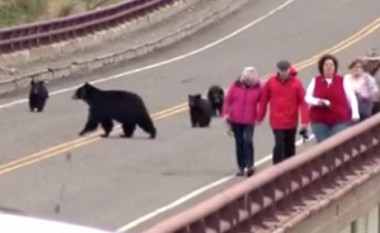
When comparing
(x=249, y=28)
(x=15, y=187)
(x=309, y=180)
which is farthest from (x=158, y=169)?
(x=249, y=28)

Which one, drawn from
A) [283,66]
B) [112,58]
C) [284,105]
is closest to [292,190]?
[283,66]

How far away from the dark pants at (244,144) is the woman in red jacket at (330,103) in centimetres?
208

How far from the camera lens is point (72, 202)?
1683 cm

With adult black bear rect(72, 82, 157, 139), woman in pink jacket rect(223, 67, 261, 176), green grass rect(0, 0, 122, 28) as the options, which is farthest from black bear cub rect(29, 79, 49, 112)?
green grass rect(0, 0, 122, 28)

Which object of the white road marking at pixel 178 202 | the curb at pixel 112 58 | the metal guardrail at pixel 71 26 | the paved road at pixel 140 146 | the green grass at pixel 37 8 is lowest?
the white road marking at pixel 178 202

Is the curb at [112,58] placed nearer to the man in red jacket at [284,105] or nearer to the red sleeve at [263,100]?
the red sleeve at [263,100]

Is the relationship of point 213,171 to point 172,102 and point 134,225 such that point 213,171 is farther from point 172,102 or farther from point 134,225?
point 172,102

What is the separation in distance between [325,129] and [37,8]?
2894cm

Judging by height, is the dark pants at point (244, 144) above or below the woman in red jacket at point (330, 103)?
below

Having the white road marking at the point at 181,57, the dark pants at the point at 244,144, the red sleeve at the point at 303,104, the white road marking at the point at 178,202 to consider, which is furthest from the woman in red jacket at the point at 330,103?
the white road marking at the point at 181,57

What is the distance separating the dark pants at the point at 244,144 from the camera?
57.8ft

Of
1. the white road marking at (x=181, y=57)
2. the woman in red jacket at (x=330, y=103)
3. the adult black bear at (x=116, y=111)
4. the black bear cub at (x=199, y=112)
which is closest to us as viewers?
the woman in red jacket at (x=330, y=103)

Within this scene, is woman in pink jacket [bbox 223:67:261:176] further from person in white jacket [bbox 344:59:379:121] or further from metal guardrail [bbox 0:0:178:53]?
metal guardrail [bbox 0:0:178:53]

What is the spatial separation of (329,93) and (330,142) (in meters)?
1.54
